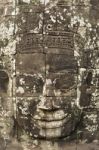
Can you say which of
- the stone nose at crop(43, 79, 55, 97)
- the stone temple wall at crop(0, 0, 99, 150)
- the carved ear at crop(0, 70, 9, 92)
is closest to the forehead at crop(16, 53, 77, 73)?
the stone temple wall at crop(0, 0, 99, 150)

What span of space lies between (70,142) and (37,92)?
2.16ft

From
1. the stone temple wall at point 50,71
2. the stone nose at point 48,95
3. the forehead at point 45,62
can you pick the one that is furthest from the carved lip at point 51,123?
the forehead at point 45,62

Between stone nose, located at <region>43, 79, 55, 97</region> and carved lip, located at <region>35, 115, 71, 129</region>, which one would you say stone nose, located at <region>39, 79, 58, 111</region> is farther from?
carved lip, located at <region>35, 115, 71, 129</region>

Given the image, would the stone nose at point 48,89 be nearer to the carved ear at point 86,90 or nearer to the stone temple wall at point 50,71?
the stone temple wall at point 50,71

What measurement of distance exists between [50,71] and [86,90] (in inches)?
17.7

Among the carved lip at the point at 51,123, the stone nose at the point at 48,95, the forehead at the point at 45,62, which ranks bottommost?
the carved lip at the point at 51,123

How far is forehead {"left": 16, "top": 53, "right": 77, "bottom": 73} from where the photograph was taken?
4820 millimetres

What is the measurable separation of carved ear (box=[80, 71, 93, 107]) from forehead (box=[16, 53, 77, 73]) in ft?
0.70

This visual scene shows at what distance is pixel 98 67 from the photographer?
5.01 m

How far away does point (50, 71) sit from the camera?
483cm

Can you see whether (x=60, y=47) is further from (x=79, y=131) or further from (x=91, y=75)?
(x=79, y=131)

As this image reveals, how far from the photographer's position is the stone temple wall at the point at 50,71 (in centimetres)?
484

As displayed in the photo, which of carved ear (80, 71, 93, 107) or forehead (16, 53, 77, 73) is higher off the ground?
forehead (16, 53, 77, 73)

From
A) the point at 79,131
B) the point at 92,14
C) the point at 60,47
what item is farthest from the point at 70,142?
the point at 92,14
